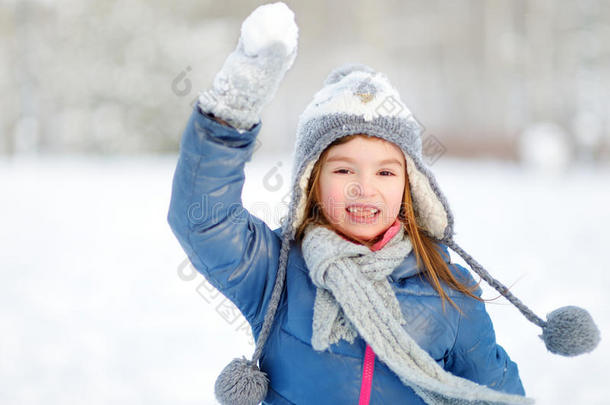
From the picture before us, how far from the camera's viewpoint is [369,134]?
144 centimetres

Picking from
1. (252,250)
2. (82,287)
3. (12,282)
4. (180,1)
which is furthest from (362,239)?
(180,1)

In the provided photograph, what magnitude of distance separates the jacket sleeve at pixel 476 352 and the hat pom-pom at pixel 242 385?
19.7 inches

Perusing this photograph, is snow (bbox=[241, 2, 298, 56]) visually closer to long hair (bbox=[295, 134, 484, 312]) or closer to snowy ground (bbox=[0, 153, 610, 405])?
long hair (bbox=[295, 134, 484, 312])

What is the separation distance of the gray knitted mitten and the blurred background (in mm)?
994

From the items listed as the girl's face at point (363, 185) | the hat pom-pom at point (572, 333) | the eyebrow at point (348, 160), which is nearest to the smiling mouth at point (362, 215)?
the girl's face at point (363, 185)

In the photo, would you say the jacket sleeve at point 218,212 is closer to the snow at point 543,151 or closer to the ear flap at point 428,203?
the ear flap at point 428,203

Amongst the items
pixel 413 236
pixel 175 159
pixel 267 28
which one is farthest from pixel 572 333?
pixel 175 159

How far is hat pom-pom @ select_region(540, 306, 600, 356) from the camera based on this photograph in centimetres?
145

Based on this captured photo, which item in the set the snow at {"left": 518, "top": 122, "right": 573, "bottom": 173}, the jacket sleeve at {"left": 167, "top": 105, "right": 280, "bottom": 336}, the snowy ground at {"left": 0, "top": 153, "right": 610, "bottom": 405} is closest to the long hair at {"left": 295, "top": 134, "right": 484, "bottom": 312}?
the jacket sleeve at {"left": 167, "top": 105, "right": 280, "bottom": 336}

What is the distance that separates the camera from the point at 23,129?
15641 millimetres

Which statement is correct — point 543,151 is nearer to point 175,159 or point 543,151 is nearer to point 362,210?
point 175,159

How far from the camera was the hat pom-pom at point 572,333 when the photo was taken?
1.45 m

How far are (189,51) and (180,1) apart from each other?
1.71m

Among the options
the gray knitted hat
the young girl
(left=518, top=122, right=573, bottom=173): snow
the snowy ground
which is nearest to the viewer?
the young girl
